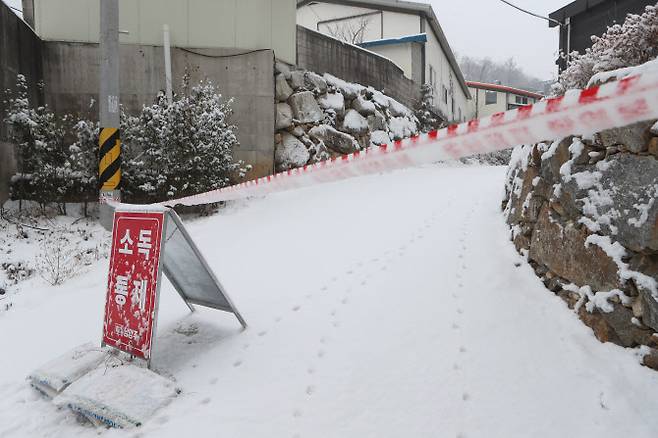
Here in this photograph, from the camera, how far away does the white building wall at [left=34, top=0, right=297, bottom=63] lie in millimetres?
9008

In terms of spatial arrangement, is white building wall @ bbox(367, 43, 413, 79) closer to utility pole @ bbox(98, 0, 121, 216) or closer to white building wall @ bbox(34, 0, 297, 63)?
white building wall @ bbox(34, 0, 297, 63)

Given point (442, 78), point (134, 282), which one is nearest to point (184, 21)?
point (134, 282)

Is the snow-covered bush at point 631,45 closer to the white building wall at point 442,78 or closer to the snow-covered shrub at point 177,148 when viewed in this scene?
the snow-covered shrub at point 177,148

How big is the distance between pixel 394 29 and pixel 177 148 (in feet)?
50.7

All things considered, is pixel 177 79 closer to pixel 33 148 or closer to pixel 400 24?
pixel 33 148

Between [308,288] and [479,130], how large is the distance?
2.69m

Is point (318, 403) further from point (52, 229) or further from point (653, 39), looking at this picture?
point (52, 229)

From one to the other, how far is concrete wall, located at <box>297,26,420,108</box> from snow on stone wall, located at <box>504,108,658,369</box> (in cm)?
907

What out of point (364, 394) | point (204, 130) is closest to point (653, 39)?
point (364, 394)

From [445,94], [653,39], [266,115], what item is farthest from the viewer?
[445,94]

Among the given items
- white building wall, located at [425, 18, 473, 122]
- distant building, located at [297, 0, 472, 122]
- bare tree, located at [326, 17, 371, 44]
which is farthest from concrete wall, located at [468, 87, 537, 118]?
bare tree, located at [326, 17, 371, 44]

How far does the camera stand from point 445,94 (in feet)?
76.8

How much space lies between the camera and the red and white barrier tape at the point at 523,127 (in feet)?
4.59

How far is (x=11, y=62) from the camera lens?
7.85 m
